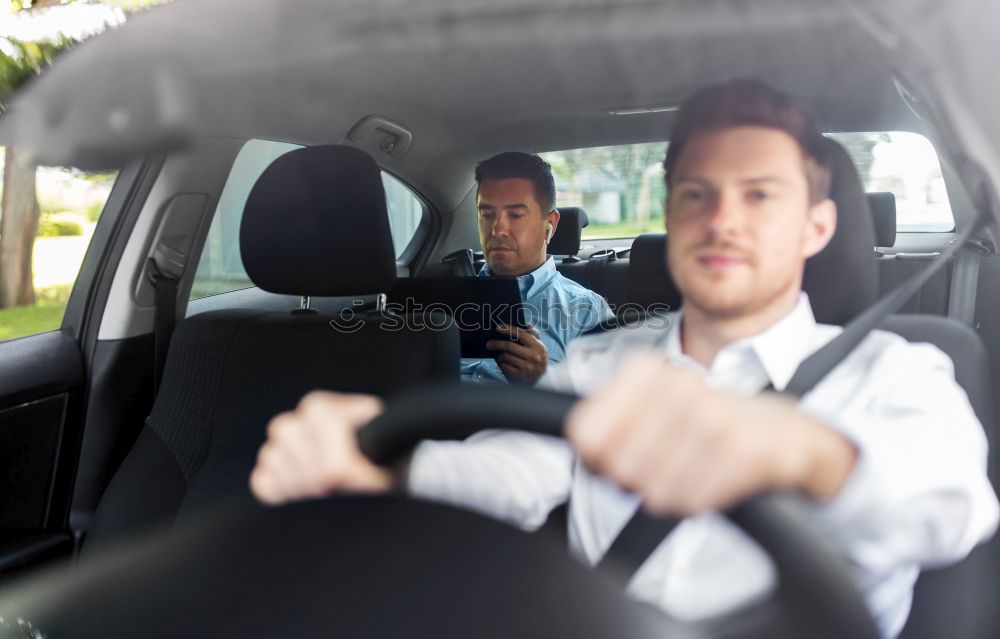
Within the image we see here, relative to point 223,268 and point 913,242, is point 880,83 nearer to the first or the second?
point 913,242

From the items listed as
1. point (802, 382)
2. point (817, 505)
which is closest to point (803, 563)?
point (817, 505)

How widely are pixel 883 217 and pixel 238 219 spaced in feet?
3.80

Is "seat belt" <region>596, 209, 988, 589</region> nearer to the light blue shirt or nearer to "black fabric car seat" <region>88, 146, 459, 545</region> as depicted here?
the light blue shirt

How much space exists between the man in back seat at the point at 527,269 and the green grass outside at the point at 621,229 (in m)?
0.08

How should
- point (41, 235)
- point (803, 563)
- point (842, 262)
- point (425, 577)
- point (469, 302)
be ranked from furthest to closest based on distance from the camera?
point (41, 235), point (469, 302), point (842, 262), point (425, 577), point (803, 563)

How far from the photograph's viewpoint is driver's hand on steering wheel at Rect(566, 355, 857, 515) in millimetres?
595

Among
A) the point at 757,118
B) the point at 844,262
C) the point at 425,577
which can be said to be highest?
the point at 757,118

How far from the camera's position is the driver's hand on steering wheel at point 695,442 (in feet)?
1.95

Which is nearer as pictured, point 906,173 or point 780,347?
point 780,347

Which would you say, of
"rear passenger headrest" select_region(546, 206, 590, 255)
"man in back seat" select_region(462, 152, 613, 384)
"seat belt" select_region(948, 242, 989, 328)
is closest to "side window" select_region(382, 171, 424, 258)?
"man in back seat" select_region(462, 152, 613, 384)

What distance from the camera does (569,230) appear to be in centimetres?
127

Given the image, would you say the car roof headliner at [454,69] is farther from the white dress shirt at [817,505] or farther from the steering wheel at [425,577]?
the steering wheel at [425,577]

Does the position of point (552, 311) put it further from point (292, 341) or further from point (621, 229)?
point (292, 341)

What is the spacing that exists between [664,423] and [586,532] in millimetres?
289
